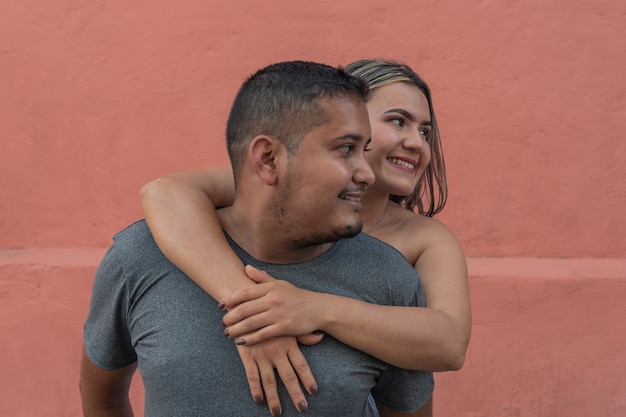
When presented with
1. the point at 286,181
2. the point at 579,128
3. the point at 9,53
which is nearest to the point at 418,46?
the point at 579,128

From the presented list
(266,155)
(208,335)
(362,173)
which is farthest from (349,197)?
(208,335)

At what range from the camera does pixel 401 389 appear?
191cm

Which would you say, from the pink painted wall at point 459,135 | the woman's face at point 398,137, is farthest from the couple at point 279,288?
the pink painted wall at point 459,135

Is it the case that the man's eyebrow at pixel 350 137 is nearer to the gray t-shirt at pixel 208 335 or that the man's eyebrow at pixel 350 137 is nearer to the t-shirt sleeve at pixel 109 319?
the gray t-shirt at pixel 208 335

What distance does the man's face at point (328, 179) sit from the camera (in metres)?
1.83

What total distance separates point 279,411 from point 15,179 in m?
2.80

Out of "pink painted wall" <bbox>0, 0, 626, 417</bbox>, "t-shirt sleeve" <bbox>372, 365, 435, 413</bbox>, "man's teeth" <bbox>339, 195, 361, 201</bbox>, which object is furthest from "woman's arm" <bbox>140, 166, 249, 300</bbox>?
"pink painted wall" <bbox>0, 0, 626, 417</bbox>

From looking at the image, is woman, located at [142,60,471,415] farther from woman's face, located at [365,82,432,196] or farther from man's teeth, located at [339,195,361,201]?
man's teeth, located at [339,195,361,201]

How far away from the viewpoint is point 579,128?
13.0ft

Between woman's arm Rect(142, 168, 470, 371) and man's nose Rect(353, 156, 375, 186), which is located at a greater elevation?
man's nose Rect(353, 156, 375, 186)

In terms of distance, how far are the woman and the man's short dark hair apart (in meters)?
0.19

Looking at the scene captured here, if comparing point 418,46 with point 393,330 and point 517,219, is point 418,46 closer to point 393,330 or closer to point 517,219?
point 517,219

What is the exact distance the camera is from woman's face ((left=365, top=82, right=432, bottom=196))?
2.58 m

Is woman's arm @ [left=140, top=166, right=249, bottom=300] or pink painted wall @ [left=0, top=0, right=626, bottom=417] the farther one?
pink painted wall @ [left=0, top=0, right=626, bottom=417]
